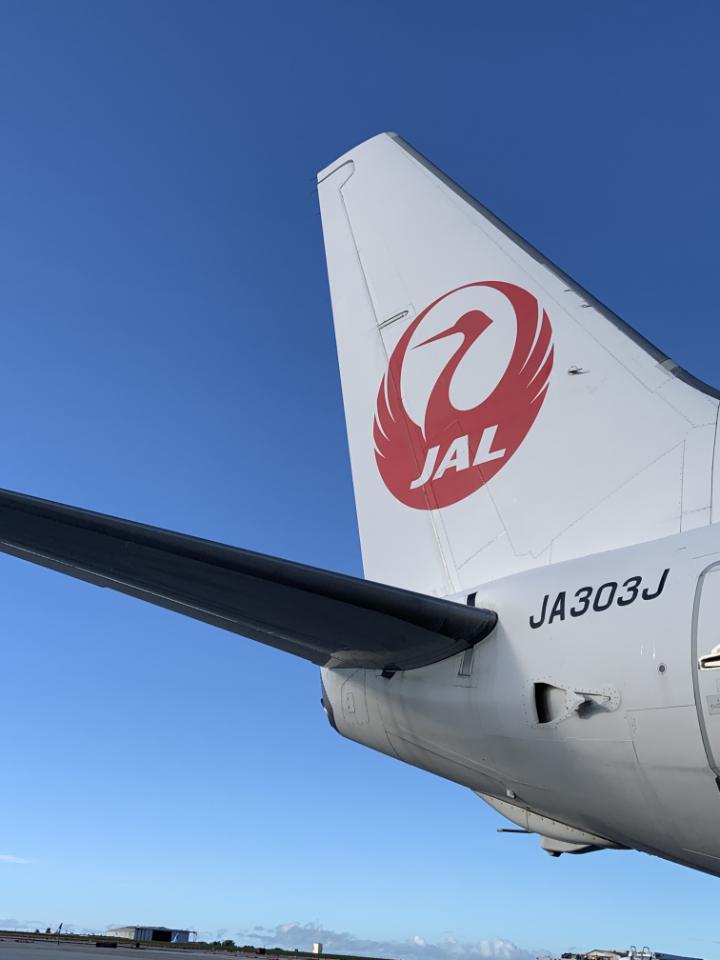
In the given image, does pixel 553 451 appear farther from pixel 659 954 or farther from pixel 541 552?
pixel 659 954

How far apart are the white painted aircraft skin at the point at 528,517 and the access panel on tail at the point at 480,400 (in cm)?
2

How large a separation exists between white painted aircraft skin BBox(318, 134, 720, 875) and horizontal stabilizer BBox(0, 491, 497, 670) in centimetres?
40

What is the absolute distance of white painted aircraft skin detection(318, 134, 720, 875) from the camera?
4598 mm

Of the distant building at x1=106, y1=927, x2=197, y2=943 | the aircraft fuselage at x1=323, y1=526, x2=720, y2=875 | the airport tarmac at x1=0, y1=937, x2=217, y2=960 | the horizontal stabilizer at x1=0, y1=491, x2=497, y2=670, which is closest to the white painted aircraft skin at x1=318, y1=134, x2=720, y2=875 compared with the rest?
the aircraft fuselage at x1=323, y1=526, x2=720, y2=875

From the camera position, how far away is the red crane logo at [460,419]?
6914 mm

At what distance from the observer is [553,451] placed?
650 cm

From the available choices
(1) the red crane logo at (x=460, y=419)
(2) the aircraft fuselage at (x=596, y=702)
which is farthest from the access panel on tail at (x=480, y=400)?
(2) the aircraft fuselage at (x=596, y=702)

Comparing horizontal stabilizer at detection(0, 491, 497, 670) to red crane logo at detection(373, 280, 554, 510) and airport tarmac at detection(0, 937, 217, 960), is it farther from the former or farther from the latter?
airport tarmac at detection(0, 937, 217, 960)

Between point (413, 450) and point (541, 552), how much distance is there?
75.7 inches

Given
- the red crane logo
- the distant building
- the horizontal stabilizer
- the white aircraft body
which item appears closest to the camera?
the horizontal stabilizer

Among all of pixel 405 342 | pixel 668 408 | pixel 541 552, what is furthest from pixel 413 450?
pixel 668 408

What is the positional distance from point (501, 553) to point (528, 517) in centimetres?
35

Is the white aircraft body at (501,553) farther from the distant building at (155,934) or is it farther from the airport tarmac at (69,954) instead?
the distant building at (155,934)

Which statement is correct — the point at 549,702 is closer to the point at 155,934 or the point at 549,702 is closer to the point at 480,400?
the point at 480,400
